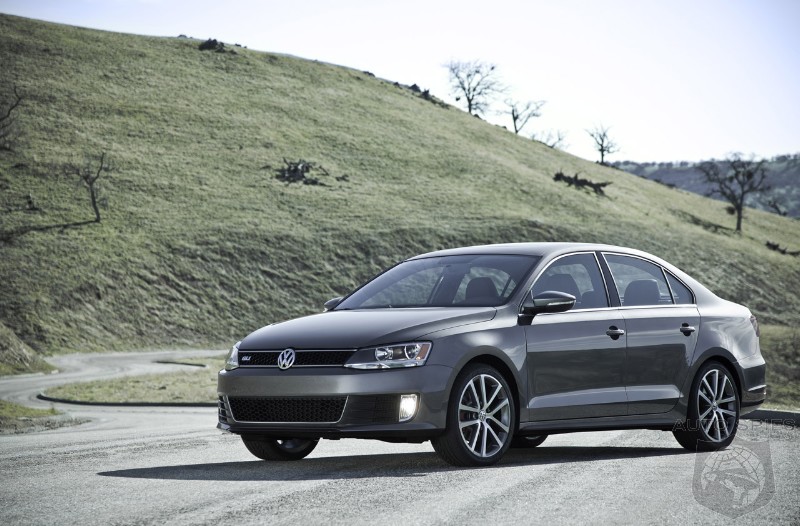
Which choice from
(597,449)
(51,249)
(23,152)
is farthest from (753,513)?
(23,152)

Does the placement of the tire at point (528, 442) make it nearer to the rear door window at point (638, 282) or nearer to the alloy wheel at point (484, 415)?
the rear door window at point (638, 282)

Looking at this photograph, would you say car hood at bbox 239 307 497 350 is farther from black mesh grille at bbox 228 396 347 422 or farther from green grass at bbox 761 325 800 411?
green grass at bbox 761 325 800 411

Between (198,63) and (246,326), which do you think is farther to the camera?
(198,63)

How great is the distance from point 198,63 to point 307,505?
93187 mm

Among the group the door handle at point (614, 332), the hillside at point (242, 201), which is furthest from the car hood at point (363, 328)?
the hillside at point (242, 201)

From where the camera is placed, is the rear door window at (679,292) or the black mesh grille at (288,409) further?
the rear door window at (679,292)

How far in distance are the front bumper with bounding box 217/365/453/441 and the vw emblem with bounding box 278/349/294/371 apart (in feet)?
0.16

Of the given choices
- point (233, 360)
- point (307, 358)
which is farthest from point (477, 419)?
point (233, 360)

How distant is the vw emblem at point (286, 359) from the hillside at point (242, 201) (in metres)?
42.5

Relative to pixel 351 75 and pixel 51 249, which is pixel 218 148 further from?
pixel 351 75

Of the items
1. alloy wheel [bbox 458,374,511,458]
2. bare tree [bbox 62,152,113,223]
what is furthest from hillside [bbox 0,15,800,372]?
alloy wheel [bbox 458,374,511,458]

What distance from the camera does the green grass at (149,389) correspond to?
25.0 m

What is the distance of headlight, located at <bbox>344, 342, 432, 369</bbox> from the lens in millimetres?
8523

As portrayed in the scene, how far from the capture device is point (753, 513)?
23.4ft
